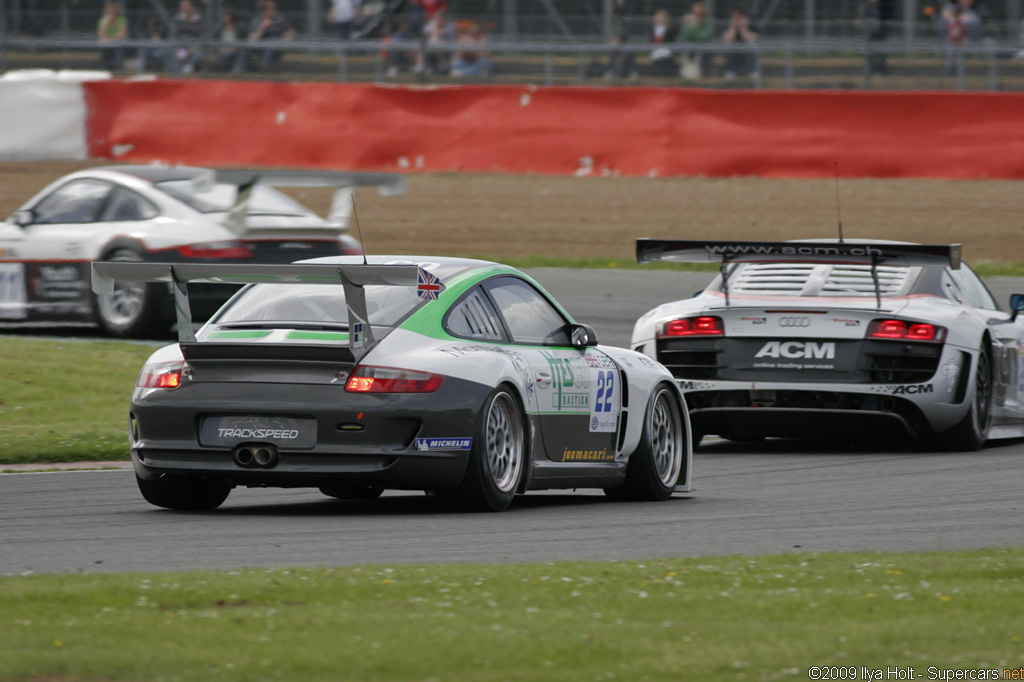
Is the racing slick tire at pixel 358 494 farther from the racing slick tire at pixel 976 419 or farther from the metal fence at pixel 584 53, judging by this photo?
the metal fence at pixel 584 53

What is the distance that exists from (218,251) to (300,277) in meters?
8.11

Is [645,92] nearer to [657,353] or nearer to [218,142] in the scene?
[218,142]

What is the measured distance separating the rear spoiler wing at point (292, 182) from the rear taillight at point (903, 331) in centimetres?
480

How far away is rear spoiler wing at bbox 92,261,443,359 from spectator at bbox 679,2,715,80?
674 inches

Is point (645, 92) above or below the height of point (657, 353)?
above

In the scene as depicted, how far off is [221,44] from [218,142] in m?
2.40

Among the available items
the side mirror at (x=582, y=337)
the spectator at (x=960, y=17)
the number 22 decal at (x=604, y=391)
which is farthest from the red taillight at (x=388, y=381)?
the spectator at (x=960, y=17)

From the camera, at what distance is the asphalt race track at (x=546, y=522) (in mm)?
7418

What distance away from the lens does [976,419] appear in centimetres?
1242

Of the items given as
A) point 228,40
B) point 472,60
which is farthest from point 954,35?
point 228,40

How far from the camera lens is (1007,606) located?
6016mm

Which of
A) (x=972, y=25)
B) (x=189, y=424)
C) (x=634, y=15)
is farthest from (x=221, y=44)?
(x=189, y=424)

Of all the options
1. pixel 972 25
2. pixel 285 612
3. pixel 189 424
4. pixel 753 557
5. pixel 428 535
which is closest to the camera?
pixel 285 612

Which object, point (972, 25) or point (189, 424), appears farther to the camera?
point (972, 25)
